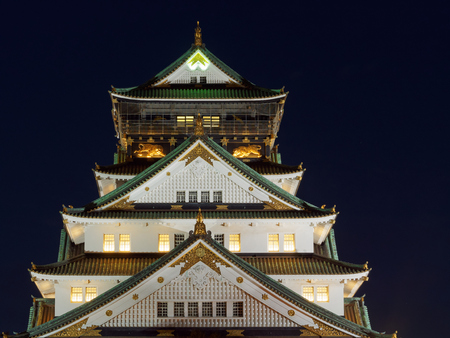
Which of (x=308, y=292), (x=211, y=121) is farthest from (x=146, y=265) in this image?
Answer: (x=211, y=121)

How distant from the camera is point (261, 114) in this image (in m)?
60.8

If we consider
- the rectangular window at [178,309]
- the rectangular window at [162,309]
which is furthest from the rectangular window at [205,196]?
the rectangular window at [162,309]

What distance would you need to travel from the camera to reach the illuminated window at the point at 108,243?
4653 cm

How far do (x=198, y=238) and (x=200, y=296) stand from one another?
337cm

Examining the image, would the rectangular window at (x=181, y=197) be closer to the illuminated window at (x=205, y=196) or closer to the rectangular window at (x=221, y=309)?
the illuminated window at (x=205, y=196)

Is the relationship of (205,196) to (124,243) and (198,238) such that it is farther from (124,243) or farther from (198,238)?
(198,238)

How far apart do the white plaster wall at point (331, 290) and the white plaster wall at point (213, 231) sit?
2.42 meters

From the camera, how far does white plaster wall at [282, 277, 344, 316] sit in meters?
45.4

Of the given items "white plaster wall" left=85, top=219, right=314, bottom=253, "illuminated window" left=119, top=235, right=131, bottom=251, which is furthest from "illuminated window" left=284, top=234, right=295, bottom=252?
"illuminated window" left=119, top=235, right=131, bottom=251

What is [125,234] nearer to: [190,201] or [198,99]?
[190,201]

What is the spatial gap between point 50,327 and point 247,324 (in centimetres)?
1075

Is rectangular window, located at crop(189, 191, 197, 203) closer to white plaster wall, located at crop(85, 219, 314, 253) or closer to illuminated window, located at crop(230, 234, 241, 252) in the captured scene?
white plaster wall, located at crop(85, 219, 314, 253)

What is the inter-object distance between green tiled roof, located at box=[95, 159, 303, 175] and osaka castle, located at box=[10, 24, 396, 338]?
0.34 ft

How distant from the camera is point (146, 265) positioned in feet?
149
